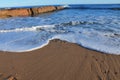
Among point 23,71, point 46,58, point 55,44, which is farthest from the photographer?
point 55,44

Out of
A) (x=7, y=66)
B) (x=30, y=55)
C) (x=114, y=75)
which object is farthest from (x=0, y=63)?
(x=114, y=75)

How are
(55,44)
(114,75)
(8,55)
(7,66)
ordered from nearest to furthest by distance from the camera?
(114,75) → (7,66) → (8,55) → (55,44)

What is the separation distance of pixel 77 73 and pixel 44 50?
2385 millimetres

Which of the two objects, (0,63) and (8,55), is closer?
(0,63)

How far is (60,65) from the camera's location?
5281 millimetres

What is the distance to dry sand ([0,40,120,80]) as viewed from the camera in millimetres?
4574

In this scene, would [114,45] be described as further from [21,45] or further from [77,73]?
[21,45]

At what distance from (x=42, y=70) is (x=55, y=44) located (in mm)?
2780

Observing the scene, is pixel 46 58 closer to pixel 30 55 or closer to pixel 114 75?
pixel 30 55

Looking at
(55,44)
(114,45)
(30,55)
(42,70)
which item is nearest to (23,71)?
(42,70)

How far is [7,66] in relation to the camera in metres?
5.36

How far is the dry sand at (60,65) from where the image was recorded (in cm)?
457

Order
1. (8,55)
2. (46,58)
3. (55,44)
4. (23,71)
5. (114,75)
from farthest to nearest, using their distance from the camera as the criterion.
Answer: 1. (55,44)
2. (8,55)
3. (46,58)
4. (23,71)
5. (114,75)

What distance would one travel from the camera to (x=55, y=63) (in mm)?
5441
